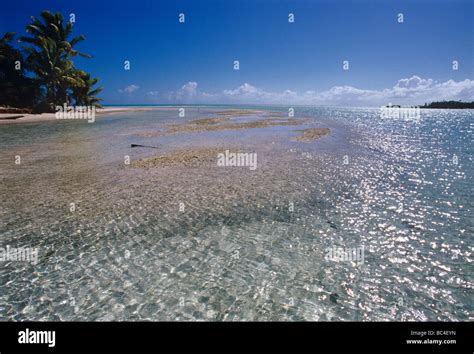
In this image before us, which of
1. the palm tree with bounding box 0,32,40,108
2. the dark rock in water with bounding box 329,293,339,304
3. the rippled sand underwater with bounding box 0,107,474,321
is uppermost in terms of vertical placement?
the palm tree with bounding box 0,32,40,108

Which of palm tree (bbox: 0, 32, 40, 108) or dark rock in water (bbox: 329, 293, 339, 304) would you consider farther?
palm tree (bbox: 0, 32, 40, 108)

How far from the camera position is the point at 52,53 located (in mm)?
55688

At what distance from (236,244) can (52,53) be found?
227 ft

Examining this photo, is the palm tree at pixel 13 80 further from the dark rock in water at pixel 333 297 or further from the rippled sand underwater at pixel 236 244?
the dark rock in water at pixel 333 297

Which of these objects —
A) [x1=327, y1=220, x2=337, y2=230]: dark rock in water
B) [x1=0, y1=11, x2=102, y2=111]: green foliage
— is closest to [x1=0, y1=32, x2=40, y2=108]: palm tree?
[x1=0, y1=11, x2=102, y2=111]: green foliage

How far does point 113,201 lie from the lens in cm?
1070

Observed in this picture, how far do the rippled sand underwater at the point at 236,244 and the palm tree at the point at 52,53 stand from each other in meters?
54.3

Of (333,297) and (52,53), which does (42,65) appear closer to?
(52,53)

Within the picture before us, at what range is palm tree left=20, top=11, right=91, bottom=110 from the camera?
53438 mm

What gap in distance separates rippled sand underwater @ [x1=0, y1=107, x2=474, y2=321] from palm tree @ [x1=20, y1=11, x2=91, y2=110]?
54.3 m

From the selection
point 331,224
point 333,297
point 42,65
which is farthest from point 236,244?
point 42,65

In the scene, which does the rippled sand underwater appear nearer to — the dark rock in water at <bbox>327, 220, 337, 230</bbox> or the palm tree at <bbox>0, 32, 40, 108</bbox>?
the dark rock in water at <bbox>327, 220, 337, 230</bbox>

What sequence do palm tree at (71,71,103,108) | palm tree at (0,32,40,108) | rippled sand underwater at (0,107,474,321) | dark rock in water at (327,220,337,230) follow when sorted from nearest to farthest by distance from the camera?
1. rippled sand underwater at (0,107,474,321)
2. dark rock in water at (327,220,337,230)
3. palm tree at (0,32,40,108)
4. palm tree at (71,71,103,108)

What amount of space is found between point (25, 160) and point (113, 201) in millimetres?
11953
